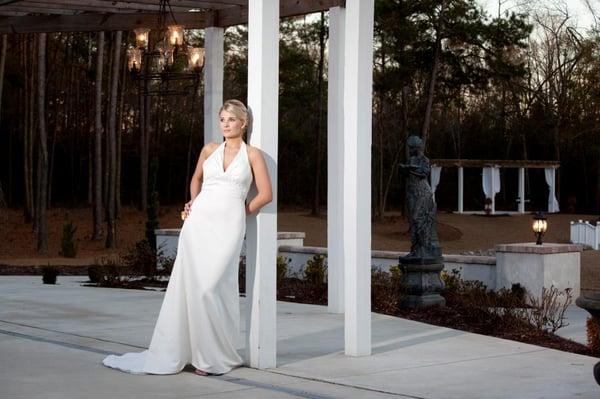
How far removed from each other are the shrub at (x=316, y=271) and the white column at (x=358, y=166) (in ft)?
18.7

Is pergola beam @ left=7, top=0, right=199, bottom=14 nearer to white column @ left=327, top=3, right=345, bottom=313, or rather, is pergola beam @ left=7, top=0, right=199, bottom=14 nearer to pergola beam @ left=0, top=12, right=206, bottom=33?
pergola beam @ left=0, top=12, right=206, bottom=33

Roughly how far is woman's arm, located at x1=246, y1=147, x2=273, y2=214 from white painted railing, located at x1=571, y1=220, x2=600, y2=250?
2119 centimetres

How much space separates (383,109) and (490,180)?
24.5 ft

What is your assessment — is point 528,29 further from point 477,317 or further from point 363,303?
point 363,303

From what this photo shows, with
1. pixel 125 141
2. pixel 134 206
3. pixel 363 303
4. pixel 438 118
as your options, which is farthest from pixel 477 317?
pixel 438 118

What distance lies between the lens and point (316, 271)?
14.0 metres

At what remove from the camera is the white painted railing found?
2752cm

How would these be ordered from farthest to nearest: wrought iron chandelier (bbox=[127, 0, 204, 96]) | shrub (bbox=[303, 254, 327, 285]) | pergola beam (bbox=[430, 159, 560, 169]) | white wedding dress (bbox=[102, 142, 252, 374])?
pergola beam (bbox=[430, 159, 560, 169]) → shrub (bbox=[303, 254, 327, 285]) → wrought iron chandelier (bbox=[127, 0, 204, 96]) → white wedding dress (bbox=[102, 142, 252, 374])

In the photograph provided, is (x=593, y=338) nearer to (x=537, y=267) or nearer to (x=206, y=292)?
(x=206, y=292)

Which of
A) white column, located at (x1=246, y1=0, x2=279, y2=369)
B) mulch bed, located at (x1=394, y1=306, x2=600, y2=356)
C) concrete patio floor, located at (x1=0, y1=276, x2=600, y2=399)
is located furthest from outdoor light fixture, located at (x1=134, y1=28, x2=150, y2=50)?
white column, located at (x1=246, y1=0, x2=279, y2=369)

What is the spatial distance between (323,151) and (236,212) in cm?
3649

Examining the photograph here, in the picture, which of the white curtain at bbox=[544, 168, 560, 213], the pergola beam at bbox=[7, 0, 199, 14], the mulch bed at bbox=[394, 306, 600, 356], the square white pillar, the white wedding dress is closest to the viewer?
the white wedding dress

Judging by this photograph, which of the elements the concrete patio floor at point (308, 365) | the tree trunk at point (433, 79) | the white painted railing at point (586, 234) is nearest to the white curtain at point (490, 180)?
the tree trunk at point (433, 79)

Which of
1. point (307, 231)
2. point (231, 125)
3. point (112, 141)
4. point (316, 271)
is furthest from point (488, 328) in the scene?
point (307, 231)
